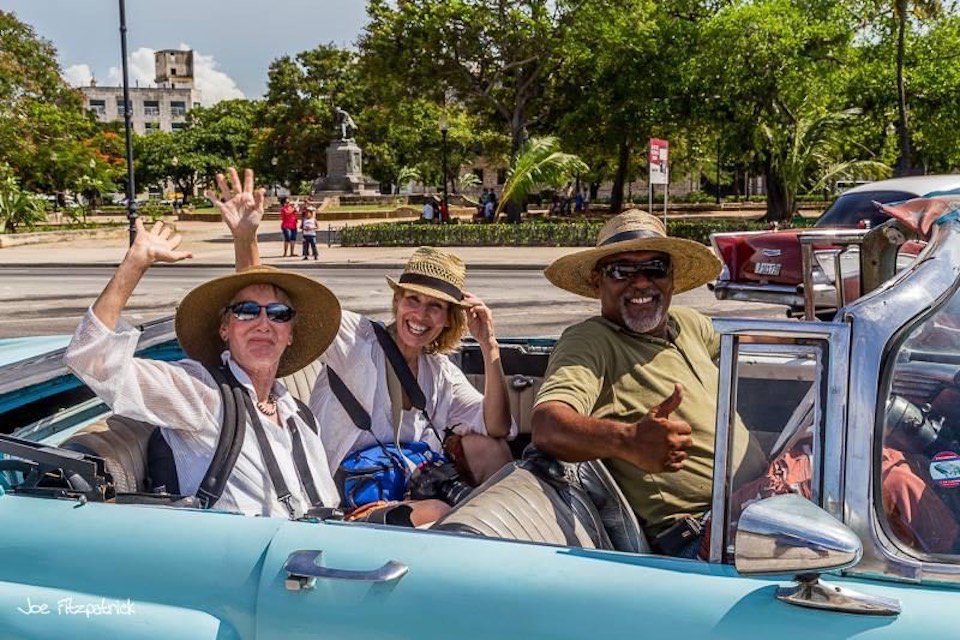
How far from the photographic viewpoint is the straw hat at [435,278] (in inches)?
148

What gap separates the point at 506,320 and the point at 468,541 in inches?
425

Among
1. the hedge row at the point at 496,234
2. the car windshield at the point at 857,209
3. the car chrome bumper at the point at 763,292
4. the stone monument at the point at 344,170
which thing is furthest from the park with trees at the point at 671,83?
the car chrome bumper at the point at 763,292

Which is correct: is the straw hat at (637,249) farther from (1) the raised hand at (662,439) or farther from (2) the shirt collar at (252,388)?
(2) the shirt collar at (252,388)

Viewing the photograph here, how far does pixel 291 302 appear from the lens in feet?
10.9

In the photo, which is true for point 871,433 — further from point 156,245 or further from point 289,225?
point 289,225

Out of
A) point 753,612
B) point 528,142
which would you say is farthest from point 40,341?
point 528,142

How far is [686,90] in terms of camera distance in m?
28.1

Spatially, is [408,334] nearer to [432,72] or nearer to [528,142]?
[528,142]

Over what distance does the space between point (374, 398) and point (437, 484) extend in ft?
1.50

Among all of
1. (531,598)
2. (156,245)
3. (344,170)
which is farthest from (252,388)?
(344,170)

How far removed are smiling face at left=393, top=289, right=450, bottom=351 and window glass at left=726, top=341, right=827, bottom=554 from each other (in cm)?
150

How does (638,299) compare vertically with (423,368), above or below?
above

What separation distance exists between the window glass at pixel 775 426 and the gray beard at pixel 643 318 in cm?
55

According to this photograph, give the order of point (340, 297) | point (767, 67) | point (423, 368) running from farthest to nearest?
1. point (767, 67)
2. point (340, 297)
3. point (423, 368)
